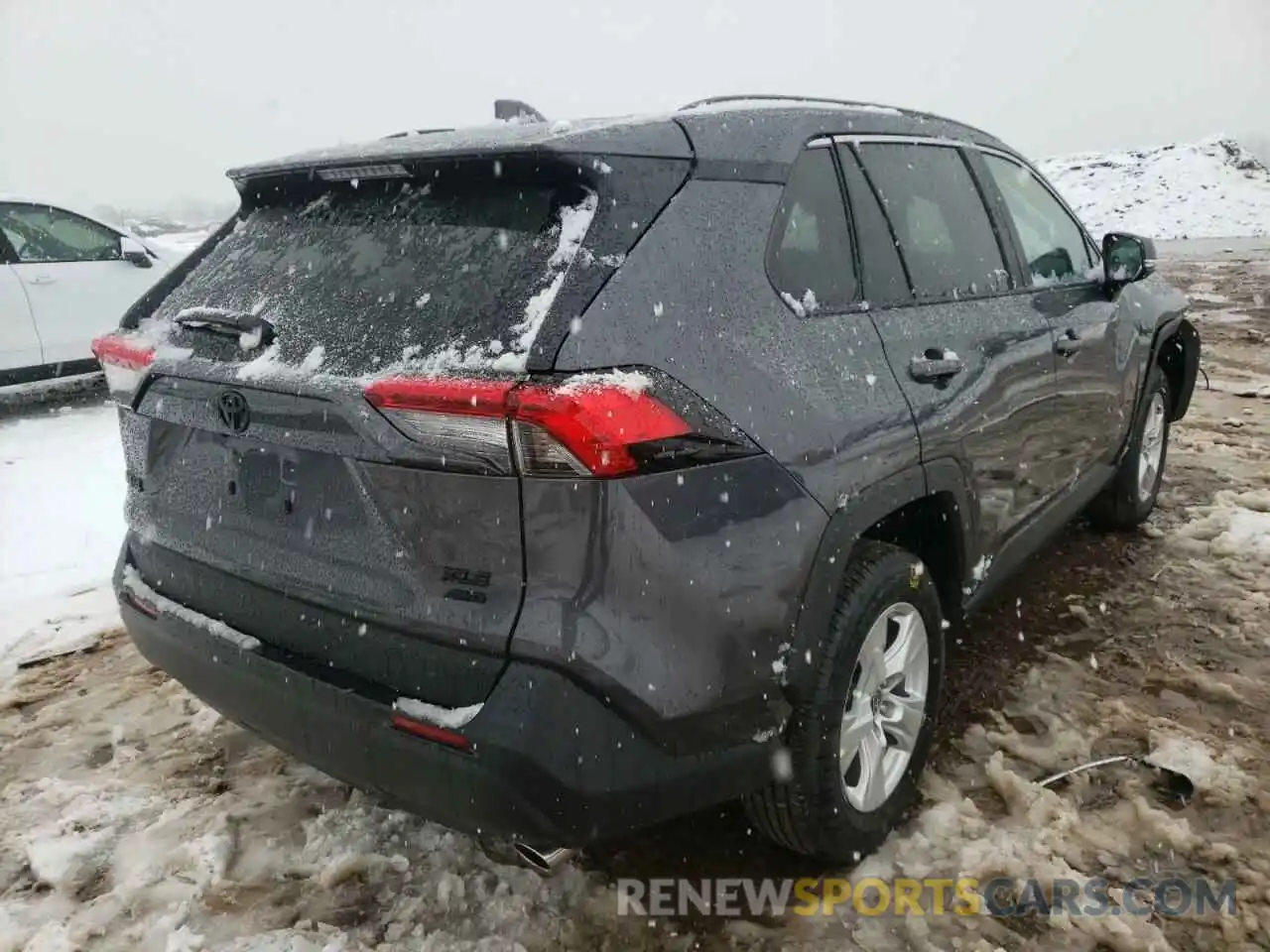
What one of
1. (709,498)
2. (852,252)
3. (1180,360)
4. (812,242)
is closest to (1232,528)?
(1180,360)

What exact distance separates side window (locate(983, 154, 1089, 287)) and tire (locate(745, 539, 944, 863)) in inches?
59.0

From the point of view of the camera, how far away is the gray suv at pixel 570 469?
5.43ft

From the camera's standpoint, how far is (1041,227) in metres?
3.52

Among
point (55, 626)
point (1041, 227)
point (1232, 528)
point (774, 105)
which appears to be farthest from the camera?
point (1232, 528)

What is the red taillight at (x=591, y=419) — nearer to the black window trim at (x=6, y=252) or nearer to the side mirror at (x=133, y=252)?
the black window trim at (x=6, y=252)

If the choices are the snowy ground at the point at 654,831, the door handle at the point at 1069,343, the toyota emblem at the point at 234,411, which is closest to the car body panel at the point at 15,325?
the snowy ground at the point at 654,831

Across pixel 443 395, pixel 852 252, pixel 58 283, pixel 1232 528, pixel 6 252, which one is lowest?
pixel 1232 528

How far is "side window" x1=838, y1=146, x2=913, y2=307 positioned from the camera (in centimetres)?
239

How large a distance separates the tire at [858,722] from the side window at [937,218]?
Result: 2.81 feet

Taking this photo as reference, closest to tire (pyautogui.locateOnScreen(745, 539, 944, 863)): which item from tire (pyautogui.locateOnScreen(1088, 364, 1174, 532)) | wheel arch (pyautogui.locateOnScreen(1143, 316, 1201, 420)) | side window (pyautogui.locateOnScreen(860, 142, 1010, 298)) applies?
side window (pyautogui.locateOnScreen(860, 142, 1010, 298))

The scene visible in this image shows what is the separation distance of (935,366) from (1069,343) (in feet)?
3.67

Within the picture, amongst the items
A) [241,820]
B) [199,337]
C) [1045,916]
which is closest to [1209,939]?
[1045,916]

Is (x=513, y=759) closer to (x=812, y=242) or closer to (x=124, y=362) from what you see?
(x=812, y=242)

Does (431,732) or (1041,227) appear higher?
(1041,227)
